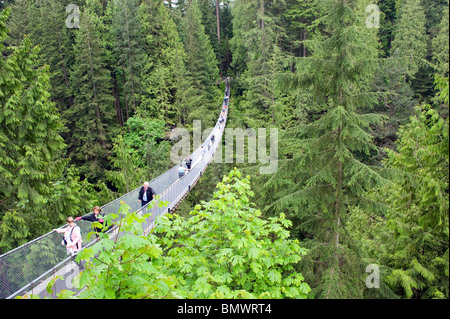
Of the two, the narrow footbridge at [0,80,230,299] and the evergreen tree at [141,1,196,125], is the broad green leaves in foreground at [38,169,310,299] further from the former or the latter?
the evergreen tree at [141,1,196,125]

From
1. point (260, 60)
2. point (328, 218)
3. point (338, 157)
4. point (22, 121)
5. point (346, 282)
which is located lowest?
point (346, 282)

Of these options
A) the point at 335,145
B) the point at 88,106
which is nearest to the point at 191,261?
the point at 335,145

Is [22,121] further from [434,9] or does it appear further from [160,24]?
[434,9]

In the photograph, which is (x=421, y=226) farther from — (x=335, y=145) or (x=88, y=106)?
(x=88, y=106)

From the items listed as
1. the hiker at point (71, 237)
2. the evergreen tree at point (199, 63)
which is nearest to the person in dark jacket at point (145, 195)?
the hiker at point (71, 237)

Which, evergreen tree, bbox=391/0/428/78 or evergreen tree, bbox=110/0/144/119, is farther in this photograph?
evergreen tree, bbox=110/0/144/119

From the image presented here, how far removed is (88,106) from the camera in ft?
72.6

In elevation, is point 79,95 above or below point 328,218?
above

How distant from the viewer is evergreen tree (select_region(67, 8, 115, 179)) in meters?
21.8

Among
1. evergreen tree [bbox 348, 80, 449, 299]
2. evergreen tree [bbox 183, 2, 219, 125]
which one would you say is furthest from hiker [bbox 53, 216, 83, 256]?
evergreen tree [bbox 183, 2, 219, 125]

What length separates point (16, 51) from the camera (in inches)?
321

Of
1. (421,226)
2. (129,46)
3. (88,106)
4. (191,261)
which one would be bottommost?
(191,261)
